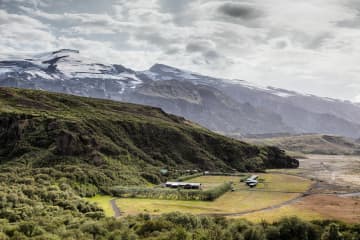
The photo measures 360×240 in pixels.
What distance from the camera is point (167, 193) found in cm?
14325

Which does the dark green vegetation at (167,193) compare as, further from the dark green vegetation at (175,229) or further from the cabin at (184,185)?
the dark green vegetation at (175,229)

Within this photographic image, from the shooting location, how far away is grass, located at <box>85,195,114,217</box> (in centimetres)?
11869

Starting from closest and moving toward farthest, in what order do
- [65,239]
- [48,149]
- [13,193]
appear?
[65,239] → [13,193] → [48,149]

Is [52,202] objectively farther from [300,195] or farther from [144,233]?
[300,195]

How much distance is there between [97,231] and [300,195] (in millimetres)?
92984

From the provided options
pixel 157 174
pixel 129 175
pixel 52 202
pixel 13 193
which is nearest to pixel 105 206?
pixel 52 202

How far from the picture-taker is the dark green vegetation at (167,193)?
14018 cm

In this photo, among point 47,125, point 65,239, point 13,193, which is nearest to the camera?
point 65,239

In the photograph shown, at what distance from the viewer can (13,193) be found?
105250mm

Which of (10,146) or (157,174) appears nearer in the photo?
(10,146)

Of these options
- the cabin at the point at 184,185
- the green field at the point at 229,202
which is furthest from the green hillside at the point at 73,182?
the green field at the point at 229,202

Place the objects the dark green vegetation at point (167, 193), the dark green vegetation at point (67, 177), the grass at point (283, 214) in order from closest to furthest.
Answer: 1. the dark green vegetation at point (67, 177)
2. the grass at point (283, 214)
3. the dark green vegetation at point (167, 193)

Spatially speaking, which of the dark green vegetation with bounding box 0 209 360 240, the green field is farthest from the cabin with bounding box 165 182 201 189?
the dark green vegetation with bounding box 0 209 360 240

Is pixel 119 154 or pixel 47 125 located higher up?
pixel 47 125
